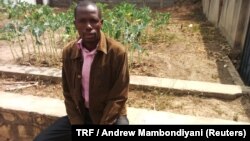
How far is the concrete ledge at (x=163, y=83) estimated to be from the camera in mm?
3355

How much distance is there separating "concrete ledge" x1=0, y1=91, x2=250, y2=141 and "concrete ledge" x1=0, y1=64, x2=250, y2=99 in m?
0.65

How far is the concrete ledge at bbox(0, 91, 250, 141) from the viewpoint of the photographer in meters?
2.72

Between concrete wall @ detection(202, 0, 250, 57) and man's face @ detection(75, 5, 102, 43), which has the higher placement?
man's face @ detection(75, 5, 102, 43)

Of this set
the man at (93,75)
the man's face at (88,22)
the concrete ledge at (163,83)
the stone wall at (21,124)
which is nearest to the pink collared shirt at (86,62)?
the man at (93,75)

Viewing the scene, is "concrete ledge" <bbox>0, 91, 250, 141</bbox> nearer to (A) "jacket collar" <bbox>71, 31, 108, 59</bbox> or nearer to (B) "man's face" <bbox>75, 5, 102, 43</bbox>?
(A) "jacket collar" <bbox>71, 31, 108, 59</bbox>

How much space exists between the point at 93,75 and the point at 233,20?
4.20m

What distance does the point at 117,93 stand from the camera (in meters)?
2.18

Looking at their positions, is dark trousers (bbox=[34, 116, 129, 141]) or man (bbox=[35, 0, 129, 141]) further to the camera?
dark trousers (bbox=[34, 116, 129, 141])

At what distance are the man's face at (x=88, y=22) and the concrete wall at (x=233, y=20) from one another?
3709 mm

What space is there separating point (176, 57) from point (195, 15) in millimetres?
4890

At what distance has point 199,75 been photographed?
4125 millimetres

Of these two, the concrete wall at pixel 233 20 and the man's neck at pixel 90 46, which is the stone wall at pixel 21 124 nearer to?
the man's neck at pixel 90 46

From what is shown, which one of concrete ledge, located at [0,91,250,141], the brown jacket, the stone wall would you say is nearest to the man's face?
Answer: the brown jacket

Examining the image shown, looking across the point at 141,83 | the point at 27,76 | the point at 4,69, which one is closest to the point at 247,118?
the point at 141,83
